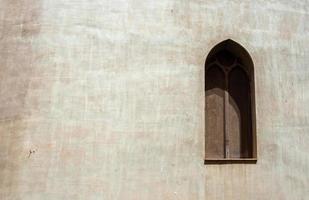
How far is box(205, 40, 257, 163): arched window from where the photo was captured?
6457 mm

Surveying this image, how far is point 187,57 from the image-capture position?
6398 mm

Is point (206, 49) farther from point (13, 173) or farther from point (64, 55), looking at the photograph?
point (13, 173)

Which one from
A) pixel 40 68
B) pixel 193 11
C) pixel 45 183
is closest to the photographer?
pixel 45 183

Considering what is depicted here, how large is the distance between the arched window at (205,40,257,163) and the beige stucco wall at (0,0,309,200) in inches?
7.7

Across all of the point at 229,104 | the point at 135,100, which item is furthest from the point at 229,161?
the point at 135,100

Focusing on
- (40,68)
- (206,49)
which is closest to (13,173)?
(40,68)

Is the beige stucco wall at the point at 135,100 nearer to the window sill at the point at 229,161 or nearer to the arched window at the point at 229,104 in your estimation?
the window sill at the point at 229,161

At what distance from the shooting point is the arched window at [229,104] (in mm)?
6457

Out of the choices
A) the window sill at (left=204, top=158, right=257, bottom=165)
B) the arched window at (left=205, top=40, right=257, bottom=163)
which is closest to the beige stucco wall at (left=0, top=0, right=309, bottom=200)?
the window sill at (left=204, top=158, right=257, bottom=165)

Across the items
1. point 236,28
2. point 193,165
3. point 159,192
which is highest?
point 236,28

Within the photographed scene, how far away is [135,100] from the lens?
6.16 meters

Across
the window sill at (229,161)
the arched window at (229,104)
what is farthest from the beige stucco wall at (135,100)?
the arched window at (229,104)

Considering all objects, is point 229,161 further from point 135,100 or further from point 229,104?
point 135,100

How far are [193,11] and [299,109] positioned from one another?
250 centimetres
